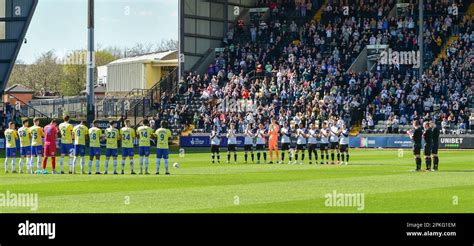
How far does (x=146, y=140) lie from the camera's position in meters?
41.2

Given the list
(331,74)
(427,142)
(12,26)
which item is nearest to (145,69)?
(12,26)

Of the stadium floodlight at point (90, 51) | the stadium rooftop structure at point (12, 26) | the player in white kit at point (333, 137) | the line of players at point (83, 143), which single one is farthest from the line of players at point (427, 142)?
the stadium rooftop structure at point (12, 26)

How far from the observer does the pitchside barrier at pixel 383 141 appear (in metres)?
65.8

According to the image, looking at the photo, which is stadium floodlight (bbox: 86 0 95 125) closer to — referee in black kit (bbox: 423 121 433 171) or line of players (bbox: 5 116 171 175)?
line of players (bbox: 5 116 171 175)

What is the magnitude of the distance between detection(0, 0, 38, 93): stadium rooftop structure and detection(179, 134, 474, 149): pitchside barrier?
15.4m

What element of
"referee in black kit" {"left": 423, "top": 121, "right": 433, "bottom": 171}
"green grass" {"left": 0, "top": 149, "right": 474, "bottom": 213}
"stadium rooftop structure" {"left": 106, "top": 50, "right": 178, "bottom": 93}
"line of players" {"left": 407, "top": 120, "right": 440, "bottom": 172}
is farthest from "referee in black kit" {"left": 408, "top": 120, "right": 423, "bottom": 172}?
"stadium rooftop structure" {"left": 106, "top": 50, "right": 178, "bottom": 93}

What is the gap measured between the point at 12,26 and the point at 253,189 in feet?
162

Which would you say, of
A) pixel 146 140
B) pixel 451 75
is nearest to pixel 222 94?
pixel 451 75

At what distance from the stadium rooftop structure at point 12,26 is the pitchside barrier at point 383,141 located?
1538cm

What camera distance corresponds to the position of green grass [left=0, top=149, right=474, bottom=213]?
27266mm

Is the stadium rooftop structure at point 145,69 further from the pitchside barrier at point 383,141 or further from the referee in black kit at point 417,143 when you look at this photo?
the referee in black kit at point 417,143

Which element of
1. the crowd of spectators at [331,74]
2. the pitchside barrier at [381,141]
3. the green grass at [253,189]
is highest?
the crowd of spectators at [331,74]

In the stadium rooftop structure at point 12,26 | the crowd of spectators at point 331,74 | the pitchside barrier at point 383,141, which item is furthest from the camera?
the stadium rooftop structure at point 12,26
